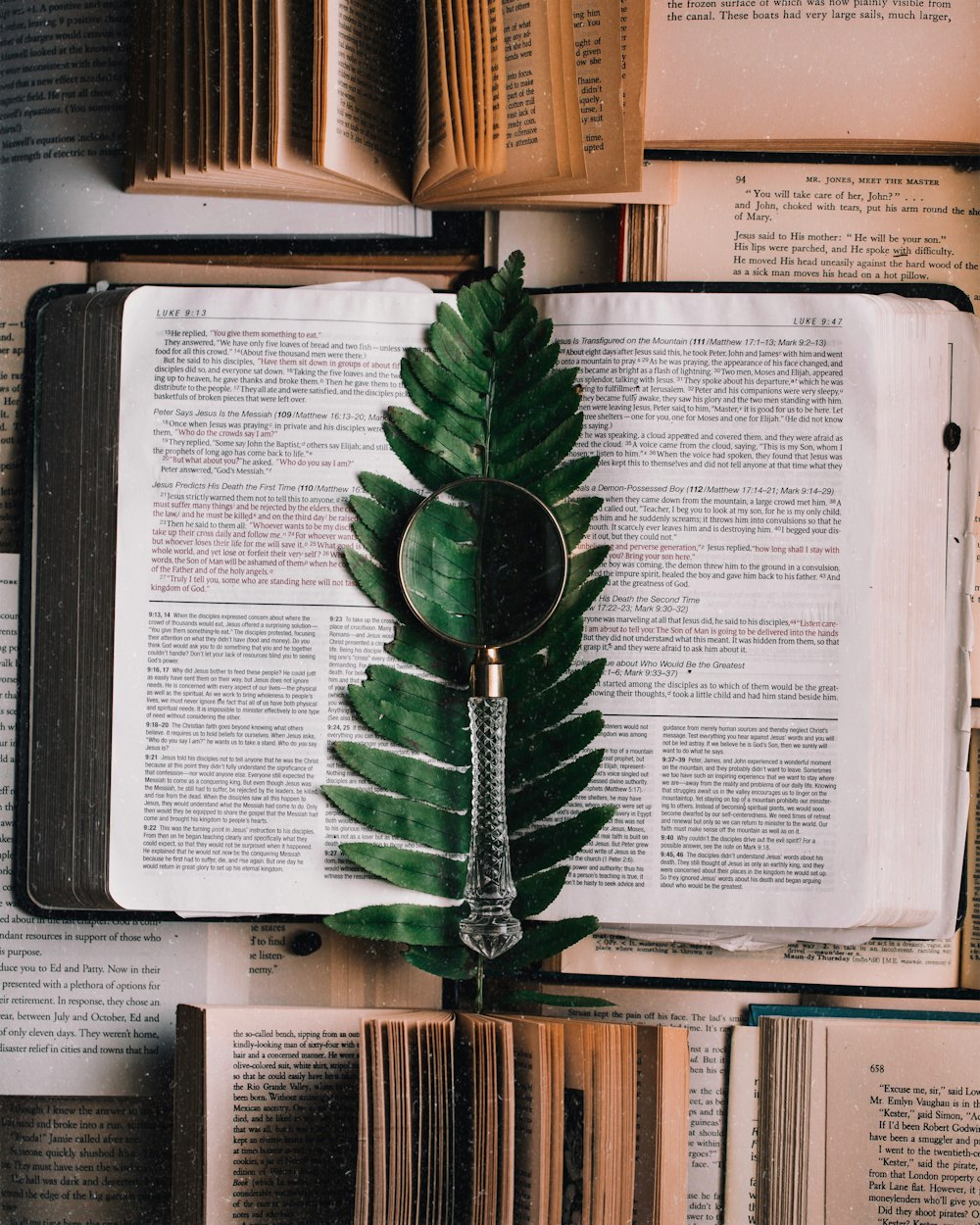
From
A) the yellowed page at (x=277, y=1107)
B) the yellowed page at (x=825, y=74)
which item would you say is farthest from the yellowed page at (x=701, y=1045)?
the yellowed page at (x=825, y=74)

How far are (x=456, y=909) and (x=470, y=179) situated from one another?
0.57 m

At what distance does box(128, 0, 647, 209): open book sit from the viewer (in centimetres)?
77

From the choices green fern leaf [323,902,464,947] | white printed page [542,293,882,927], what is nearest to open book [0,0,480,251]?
white printed page [542,293,882,927]

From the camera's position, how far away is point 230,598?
812 millimetres

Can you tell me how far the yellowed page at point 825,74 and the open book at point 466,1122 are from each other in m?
0.71

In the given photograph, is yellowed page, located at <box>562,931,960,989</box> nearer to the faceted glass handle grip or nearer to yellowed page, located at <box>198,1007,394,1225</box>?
the faceted glass handle grip

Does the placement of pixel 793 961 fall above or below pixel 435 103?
below

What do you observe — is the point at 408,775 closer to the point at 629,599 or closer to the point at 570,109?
the point at 629,599

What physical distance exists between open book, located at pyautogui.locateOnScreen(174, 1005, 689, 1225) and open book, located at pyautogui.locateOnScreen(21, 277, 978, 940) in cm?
11

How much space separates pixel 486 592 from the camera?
79 cm

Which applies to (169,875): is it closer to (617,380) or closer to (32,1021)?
(32,1021)

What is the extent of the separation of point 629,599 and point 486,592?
0.39 feet

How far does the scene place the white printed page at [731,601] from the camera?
808mm

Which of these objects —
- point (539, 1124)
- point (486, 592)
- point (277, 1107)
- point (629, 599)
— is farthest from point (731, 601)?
point (277, 1107)
